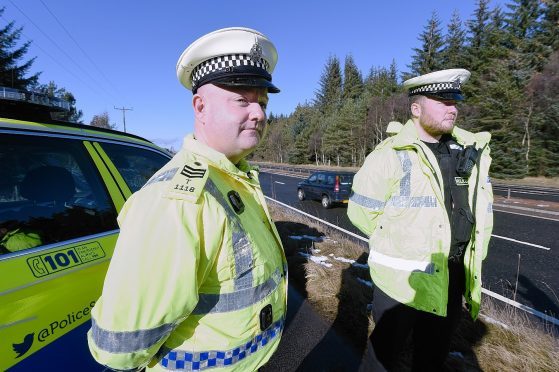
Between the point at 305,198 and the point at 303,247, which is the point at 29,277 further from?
the point at 305,198

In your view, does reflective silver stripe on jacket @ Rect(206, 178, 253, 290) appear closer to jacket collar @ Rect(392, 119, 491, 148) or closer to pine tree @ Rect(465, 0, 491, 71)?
jacket collar @ Rect(392, 119, 491, 148)

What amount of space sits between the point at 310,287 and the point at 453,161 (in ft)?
8.97

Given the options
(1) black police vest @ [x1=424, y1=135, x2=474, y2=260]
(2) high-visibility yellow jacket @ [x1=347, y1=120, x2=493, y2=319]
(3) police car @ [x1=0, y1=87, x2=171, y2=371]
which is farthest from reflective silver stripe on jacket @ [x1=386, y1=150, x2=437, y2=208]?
(3) police car @ [x1=0, y1=87, x2=171, y2=371]

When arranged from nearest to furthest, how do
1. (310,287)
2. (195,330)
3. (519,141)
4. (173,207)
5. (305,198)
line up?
(173,207) → (195,330) → (310,287) → (305,198) → (519,141)

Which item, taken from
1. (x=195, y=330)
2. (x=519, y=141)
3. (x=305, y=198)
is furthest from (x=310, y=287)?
(x=519, y=141)

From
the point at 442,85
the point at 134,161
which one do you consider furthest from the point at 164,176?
the point at 442,85

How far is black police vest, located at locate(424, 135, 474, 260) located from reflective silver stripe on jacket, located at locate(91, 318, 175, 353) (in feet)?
7.00

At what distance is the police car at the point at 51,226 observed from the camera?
1270mm

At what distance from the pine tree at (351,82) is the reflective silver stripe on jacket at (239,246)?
70.0 meters

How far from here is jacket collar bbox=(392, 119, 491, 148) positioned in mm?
2305

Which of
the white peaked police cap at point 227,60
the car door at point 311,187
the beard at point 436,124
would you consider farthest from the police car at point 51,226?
the car door at point 311,187

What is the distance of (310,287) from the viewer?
14.5 feet

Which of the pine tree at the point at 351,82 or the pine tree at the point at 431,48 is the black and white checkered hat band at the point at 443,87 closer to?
the pine tree at the point at 431,48

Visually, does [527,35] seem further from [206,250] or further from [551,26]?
[206,250]
